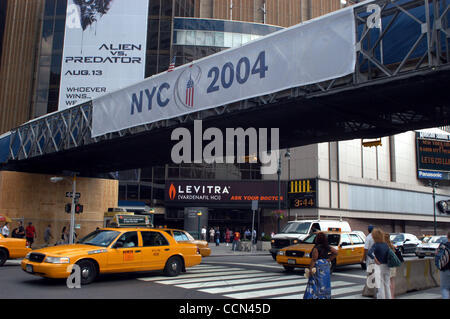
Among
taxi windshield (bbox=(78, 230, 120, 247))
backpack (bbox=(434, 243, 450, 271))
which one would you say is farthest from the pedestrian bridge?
taxi windshield (bbox=(78, 230, 120, 247))

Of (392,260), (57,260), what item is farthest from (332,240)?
(57,260)

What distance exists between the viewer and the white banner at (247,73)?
1220 centimetres

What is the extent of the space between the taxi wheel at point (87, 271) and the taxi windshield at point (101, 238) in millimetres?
720

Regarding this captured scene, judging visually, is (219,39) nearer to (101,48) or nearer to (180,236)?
(101,48)

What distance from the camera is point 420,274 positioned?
12.0 metres

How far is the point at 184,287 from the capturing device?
440 inches

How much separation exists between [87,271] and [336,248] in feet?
28.7

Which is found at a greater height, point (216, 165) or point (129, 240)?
point (216, 165)

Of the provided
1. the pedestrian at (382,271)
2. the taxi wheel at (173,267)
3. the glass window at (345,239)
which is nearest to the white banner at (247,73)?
the pedestrian at (382,271)

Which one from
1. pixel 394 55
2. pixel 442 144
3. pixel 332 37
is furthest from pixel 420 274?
pixel 442 144

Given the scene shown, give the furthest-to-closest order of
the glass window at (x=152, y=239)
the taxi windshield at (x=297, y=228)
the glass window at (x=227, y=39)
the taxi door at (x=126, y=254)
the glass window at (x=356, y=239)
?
1. the glass window at (x=227, y=39)
2. the taxi windshield at (x=297, y=228)
3. the glass window at (x=356, y=239)
4. the glass window at (x=152, y=239)
5. the taxi door at (x=126, y=254)

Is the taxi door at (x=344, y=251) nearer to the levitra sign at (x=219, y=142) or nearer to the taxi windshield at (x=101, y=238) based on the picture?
the levitra sign at (x=219, y=142)

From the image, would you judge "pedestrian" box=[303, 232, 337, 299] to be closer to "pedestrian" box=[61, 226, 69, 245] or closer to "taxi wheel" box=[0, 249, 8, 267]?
"taxi wheel" box=[0, 249, 8, 267]

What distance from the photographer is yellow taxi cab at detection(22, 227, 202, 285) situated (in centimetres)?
1084
